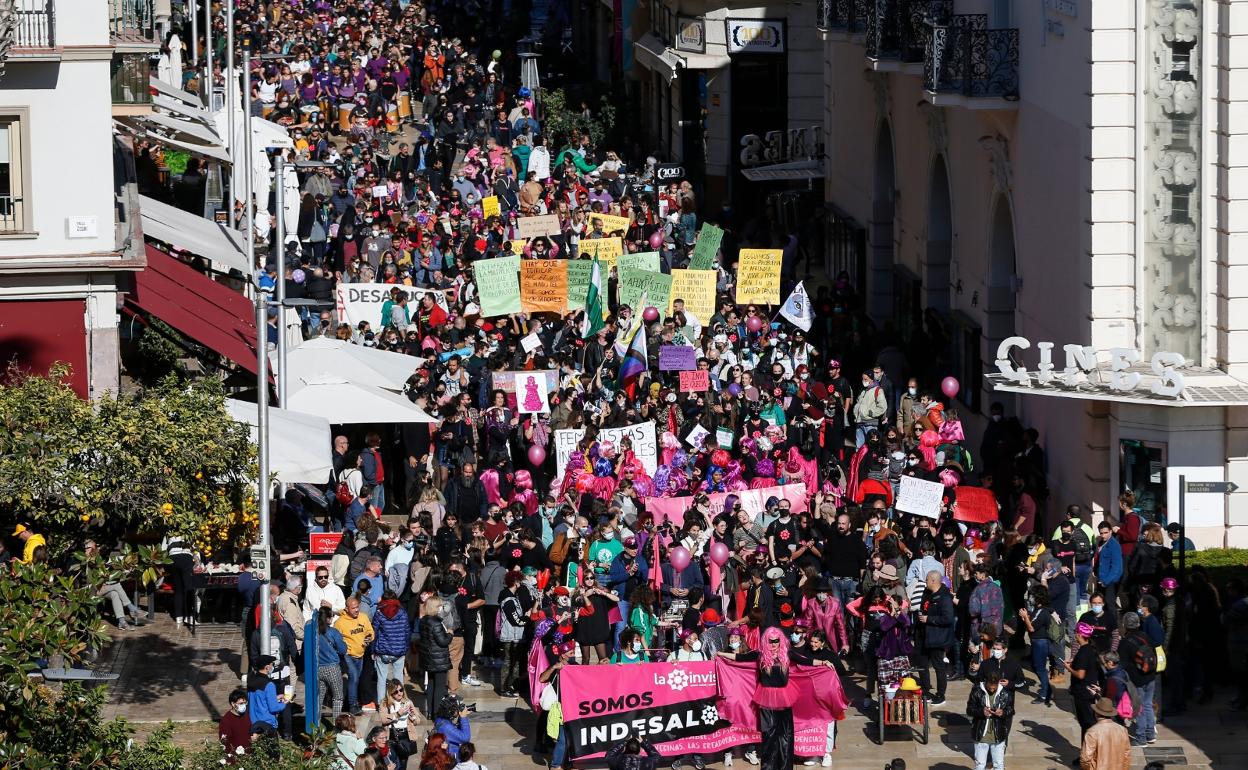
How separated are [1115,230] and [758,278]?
9.62 metres

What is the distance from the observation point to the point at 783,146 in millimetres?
53250

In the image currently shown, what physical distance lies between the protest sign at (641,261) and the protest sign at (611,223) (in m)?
3.88

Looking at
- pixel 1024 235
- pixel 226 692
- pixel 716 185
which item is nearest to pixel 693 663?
pixel 226 692

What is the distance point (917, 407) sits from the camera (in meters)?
32.4

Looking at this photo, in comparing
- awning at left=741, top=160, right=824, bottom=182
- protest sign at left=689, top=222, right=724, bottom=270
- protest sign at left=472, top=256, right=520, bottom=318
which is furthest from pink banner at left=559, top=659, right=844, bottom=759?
awning at left=741, top=160, right=824, bottom=182

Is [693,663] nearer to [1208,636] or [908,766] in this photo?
[908,766]

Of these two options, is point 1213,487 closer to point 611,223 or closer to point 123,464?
point 123,464

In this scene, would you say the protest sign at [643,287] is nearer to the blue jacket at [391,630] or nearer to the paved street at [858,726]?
the paved street at [858,726]

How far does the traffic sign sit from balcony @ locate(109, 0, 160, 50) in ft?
47.6

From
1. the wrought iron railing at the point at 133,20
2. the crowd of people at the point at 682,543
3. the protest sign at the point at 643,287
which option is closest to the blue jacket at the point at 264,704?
the crowd of people at the point at 682,543

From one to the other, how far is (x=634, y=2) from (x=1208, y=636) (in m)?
42.7

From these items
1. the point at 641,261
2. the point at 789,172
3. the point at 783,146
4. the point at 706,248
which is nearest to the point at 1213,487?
the point at 641,261

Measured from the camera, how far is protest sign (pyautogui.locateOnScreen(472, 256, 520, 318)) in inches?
1503

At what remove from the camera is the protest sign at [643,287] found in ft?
122
